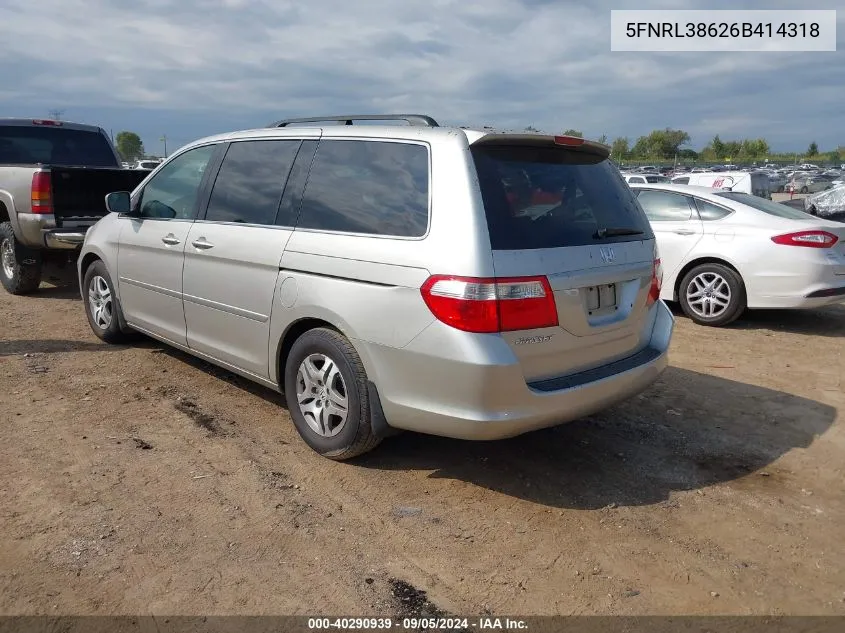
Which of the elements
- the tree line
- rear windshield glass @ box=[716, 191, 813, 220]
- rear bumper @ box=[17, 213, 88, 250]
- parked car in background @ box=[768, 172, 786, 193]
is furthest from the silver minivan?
the tree line

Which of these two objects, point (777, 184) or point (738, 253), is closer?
point (738, 253)

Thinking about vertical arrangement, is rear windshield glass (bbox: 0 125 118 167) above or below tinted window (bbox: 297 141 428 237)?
above

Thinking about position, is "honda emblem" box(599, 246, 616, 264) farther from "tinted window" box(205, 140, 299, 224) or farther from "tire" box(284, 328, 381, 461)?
"tinted window" box(205, 140, 299, 224)

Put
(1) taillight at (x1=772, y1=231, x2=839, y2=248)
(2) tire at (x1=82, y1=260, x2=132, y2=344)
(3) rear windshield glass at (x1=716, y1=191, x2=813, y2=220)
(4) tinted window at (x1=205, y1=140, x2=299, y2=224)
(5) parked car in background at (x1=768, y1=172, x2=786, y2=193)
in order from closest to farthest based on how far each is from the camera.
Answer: (4) tinted window at (x1=205, y1=140, x2=299, y2=224), (2) tire at (x1=82, y1=260, x2=132, y2=344), (1) taillight at (x1=772, y1=231, x2=839, y2=248), (3) rear windshield glass at (x1=716, y1=191, x2=813, y2=220), (5) parked car in background at (x1=768, y1=172, x2=786, y2=193)

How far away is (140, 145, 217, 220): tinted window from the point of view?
15.9 feet

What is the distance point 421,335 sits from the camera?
127 inches

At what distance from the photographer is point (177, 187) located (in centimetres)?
503

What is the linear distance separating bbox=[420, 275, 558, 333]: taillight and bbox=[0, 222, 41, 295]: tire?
689 centimetres

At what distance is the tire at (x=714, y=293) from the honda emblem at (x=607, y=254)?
4.48 metres

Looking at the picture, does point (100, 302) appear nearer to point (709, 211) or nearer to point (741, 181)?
point (709, 211)

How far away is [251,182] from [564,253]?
2.12m

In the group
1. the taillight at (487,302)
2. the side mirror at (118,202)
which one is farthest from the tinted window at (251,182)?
the taillight at (487,302)

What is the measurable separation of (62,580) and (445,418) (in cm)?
173

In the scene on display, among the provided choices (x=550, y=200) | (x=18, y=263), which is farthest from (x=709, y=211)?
(x=18, y=263)
